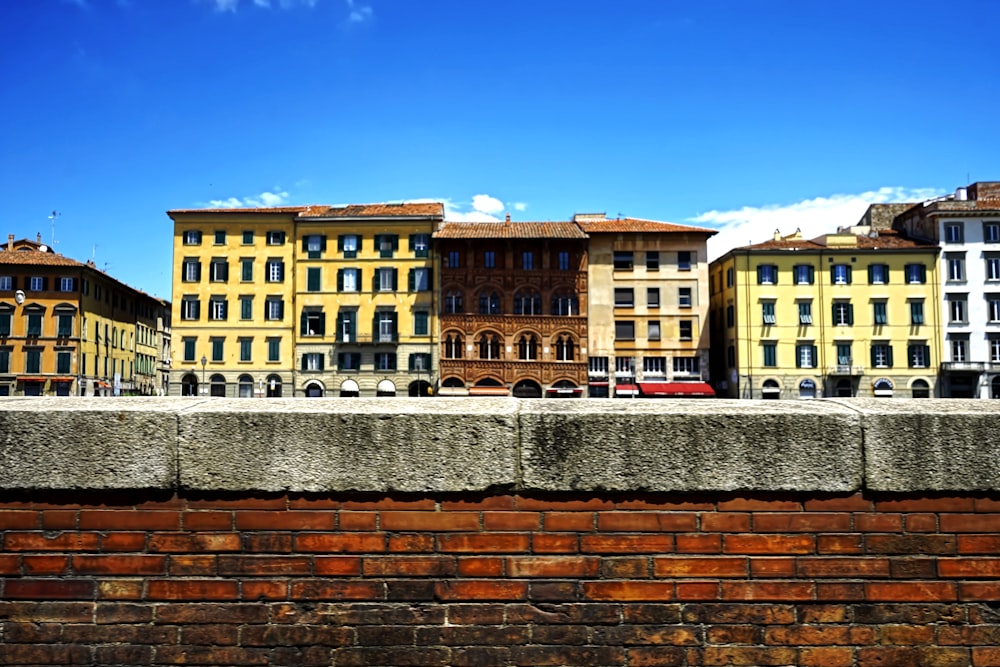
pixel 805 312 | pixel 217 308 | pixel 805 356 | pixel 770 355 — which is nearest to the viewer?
pixel 770 355

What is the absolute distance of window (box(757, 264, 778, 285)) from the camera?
2004 inches

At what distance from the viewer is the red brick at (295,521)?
105 inches

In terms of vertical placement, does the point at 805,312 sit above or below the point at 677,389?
above

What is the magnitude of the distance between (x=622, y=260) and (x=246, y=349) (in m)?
27.3

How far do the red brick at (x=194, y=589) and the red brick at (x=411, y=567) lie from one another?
496 millimetres

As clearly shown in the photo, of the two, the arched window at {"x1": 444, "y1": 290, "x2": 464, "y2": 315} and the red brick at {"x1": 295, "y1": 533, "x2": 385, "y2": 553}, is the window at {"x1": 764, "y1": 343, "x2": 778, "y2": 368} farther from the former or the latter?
the red brick at {"x1": 295, "y1": 533, "x2": 385, "y2": 553}

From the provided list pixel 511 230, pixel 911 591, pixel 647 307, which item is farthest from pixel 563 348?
pixel 911 591

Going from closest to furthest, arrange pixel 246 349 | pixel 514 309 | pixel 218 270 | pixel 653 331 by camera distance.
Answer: pixel 514 309, pixel 653 331, pixel 246 349, pixel 218 270

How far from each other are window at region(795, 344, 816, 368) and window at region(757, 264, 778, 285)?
191 inches

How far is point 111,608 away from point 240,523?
56cm

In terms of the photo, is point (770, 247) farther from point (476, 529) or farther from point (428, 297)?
point (476, 529)

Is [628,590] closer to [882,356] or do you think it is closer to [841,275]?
[841,275]

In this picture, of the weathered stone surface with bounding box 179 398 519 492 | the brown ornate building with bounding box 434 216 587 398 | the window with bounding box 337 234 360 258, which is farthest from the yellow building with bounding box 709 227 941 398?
the weathered stone surface with bounding box 179 398 519 492

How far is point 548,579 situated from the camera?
2639 millimetres
